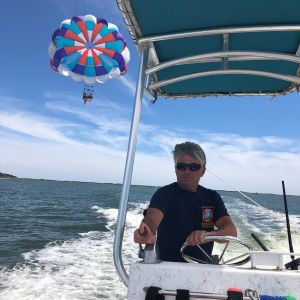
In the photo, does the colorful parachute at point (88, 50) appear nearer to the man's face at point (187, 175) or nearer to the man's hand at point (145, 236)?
the man's face at point (187, 175)

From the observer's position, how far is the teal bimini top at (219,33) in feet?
7.89

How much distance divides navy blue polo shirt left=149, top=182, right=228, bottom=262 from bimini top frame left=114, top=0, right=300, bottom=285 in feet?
1.10

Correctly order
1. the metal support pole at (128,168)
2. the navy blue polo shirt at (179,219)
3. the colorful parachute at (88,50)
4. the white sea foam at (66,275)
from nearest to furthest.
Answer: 1. the metal support pole at (128,168)
2. the navy blue polo shirt at (179,219)
3. the colorful parachute at (88,50)
4. the white sea foam at (66,275)

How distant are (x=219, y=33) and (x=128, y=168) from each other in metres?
1.26

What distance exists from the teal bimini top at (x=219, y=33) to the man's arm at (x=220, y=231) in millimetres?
1323

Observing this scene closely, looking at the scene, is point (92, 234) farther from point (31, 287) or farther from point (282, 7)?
point (282, 7)

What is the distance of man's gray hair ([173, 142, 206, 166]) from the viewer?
2621 mm

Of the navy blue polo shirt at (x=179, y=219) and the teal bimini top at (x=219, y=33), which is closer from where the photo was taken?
the teal bimini top at (x=219, y=33)

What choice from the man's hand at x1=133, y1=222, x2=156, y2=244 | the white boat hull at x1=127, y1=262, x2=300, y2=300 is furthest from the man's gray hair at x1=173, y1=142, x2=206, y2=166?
the white boat hull at x1=127, y1=262, x2=300, y2=300

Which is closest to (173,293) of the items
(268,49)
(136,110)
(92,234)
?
(136,110)

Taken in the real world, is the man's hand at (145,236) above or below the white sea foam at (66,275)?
above

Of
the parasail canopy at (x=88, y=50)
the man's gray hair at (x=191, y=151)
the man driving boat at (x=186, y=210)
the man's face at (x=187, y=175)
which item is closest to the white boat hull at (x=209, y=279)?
the man driving boat at (x=186, y=210)

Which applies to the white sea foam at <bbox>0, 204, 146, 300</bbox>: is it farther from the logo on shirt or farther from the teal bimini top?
the teal bimini top

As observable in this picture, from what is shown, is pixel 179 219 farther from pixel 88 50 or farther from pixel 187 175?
pixel 88 50
